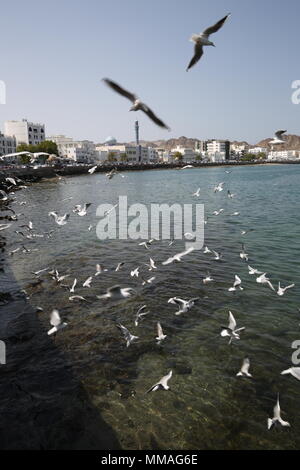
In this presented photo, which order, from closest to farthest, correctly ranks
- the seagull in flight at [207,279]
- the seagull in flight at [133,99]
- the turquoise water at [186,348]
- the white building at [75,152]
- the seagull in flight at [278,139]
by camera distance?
the turquoise water at [186,348] < the seagull in flight at [133,99] < the seagull in flight at [207,279] < the seagull in flight at [278,139] < the white building at [75,152]

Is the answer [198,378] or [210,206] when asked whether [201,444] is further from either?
[210,206]

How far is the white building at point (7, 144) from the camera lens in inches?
4988

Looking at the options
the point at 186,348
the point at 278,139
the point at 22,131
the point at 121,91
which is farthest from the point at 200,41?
the point at 22,131

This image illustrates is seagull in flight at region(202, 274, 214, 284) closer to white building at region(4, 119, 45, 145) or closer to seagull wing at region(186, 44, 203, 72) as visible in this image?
seagull wing at region(186, 44, 203, 72)

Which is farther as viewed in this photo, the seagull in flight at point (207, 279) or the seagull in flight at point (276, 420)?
the seagull in flight at point (207, 279)

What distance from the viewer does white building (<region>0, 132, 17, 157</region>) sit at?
416 feet

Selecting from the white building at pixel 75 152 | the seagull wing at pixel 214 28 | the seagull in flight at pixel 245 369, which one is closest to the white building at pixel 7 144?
the white building at pixel 75 152

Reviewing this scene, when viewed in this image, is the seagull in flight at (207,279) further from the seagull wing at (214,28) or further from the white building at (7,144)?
the white building at (7,144)

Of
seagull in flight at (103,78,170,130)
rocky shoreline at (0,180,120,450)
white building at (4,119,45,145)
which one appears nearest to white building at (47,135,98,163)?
white building at (4,119,45,145)

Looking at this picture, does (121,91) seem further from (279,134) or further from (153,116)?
(279,134)

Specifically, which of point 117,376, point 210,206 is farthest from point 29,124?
point 117,376

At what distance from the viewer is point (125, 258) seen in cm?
1759

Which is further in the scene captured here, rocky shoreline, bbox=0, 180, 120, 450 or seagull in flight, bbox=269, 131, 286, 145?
seagull in flight, bbox=269, 131, 286, 145
